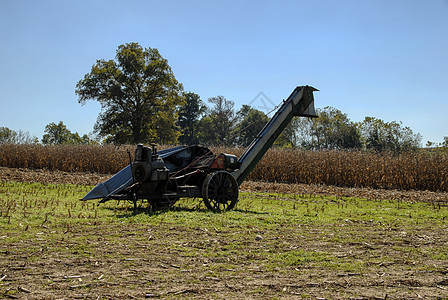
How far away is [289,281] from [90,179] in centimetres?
1877

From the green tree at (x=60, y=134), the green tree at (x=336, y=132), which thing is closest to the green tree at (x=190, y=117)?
the green tree at (x=336, y=132)

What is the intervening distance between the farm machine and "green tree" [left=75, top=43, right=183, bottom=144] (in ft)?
130

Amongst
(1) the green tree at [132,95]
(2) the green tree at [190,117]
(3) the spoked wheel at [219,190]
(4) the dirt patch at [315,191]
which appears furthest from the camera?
(2) the green tree at [190,117]

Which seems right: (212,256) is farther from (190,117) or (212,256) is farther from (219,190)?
(190,117)

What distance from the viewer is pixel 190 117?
86562 millimetres

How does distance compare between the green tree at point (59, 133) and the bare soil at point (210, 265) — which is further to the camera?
the green tree at point (59, 133)

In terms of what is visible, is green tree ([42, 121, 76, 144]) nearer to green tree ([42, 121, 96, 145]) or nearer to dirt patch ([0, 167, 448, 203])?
A: green tree ([42, 121, 96, 145])

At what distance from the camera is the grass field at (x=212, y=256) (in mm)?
4551

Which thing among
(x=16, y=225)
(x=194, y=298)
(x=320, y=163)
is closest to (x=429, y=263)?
(x=194, y=298)

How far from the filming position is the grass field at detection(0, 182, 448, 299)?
4551 mm

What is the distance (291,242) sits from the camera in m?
7.18

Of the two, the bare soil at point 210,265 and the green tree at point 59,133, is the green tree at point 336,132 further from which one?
the green tree at point 59,133

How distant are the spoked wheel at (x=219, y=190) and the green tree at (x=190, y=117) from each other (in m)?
72.9

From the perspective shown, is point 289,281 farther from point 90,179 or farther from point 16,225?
point 90,179
